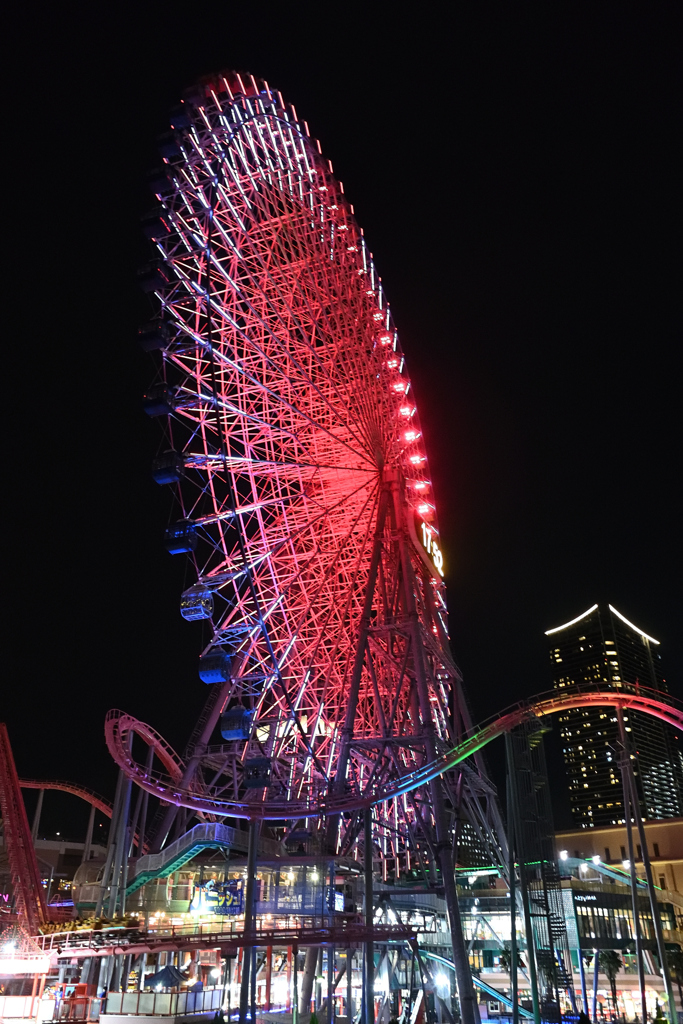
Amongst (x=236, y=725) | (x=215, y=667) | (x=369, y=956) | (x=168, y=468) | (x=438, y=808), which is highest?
(x=168, y=468)

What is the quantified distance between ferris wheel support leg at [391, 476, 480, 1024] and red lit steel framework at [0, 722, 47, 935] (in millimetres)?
14099

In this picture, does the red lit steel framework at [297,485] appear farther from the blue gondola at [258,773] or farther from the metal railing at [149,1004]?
Answer: the metal railing at [149,1004]

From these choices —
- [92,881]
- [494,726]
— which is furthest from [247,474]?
[92,881]

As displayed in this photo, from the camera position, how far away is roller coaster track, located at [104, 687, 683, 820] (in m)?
28.0

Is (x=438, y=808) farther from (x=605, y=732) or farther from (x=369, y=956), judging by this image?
(x=605, y=732)

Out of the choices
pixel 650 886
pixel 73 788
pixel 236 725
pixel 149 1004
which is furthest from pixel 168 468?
pixel 73 788

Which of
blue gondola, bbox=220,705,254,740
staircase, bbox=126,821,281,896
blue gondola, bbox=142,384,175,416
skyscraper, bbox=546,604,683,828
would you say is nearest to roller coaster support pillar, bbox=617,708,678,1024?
blue gondola, bbox=220,705,254,740

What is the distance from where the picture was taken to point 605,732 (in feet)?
365

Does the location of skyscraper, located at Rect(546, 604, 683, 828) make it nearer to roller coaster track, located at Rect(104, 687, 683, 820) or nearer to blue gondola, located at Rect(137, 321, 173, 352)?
roller coaster track, located at Rect(104, 687, 683, 820)

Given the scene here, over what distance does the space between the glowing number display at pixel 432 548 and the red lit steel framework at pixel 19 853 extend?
2230 centimetres

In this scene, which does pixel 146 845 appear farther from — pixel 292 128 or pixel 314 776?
pixel 292 128

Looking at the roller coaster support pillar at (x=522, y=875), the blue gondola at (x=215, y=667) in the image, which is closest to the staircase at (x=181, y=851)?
the blue gondola at (x=215, y=667)

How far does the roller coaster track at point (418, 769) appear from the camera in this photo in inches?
1103

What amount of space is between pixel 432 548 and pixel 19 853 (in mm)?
25772
